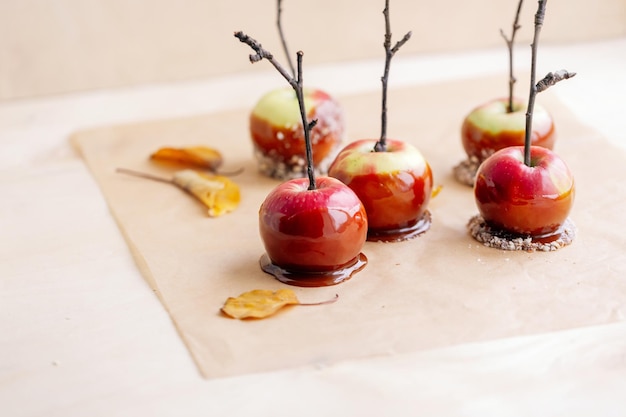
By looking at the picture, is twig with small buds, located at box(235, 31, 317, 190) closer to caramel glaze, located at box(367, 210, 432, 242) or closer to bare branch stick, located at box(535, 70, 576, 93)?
caramel glaze, located at box(367, 210, 432, 242)

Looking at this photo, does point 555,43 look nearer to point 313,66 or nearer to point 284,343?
point 313,66

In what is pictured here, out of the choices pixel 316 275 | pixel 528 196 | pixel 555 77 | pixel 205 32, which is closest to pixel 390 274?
pixel 316 275

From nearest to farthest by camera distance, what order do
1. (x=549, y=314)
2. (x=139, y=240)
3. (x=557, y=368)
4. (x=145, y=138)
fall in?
(x=557, y=368) → (x=549, y=314) → (x=139, y=240) → (x=145, y=138)

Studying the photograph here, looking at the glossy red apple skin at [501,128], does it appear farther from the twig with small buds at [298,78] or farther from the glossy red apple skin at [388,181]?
the twig with small buds at [298,78]

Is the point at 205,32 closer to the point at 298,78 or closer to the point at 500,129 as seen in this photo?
the point at 500,129

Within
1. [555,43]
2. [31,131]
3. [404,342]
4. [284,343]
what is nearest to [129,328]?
[284,343]
